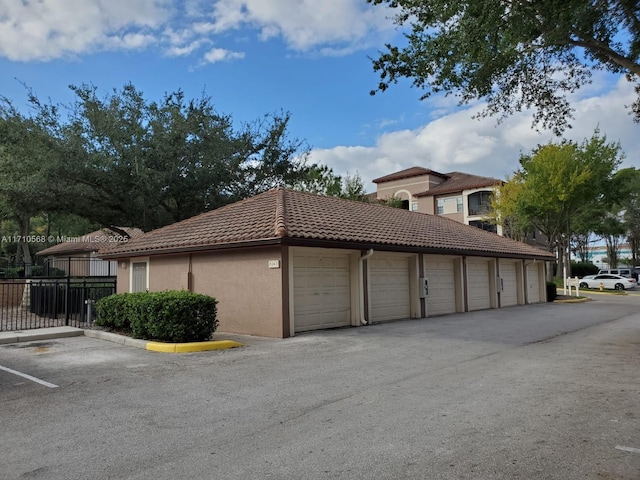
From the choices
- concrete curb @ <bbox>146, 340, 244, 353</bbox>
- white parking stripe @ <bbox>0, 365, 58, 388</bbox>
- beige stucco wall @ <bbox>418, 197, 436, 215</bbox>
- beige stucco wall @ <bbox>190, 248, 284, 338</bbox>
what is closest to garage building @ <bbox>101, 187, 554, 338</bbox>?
beige stucco wall @ <bbox>190, 248, 284, 338</bbox>

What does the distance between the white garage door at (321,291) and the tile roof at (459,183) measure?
36991 millimetres

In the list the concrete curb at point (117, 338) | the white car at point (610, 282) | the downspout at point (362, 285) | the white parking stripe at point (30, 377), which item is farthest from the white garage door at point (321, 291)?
the white car at point (610, 282)

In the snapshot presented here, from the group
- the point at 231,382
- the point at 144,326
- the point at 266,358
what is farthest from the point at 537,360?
the point at 144,326

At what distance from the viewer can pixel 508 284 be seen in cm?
2339

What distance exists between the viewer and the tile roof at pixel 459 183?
48.8m

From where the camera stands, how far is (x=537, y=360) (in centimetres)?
880

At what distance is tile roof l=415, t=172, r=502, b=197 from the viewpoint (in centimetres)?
4881

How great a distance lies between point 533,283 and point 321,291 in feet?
57.9

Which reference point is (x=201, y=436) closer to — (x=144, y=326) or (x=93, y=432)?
(x=93, y=432)

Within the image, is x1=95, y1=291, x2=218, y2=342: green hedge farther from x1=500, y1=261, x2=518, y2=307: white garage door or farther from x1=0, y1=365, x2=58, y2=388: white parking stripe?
x1=500, y1=261, x2=518, y2=307: white garage door

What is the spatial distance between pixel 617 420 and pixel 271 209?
10952 mm

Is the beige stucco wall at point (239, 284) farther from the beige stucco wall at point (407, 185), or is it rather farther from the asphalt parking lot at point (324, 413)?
the beige stucco wall at point (407, 185)

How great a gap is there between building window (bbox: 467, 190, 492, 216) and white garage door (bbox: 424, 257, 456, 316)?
31.2 metres

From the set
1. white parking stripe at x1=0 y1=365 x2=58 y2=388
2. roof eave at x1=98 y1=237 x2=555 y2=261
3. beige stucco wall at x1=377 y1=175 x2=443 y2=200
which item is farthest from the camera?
beige stucco wall at x1=377 y1=175 x2=443 y2=200
